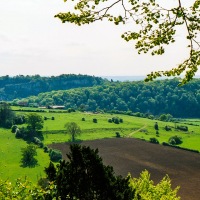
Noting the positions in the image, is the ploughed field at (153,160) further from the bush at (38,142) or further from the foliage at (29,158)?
the foliage at (29,158)

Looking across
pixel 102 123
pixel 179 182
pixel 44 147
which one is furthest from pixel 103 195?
pixel 102 123

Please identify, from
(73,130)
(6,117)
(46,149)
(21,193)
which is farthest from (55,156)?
(21,193)

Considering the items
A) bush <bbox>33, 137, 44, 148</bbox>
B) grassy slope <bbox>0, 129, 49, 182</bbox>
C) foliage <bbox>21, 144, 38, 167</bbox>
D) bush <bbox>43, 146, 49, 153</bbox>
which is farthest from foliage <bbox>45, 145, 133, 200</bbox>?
bush <bbox>33, 137, 44, 148</bbox>

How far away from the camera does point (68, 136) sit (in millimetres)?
150375

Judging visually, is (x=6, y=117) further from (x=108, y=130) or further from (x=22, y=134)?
(x=108, y=130)

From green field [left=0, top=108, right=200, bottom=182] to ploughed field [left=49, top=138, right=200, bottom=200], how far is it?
8805mm

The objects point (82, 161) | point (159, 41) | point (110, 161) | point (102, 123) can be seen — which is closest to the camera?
point (159, 41)

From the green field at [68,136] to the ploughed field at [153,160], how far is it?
28.9 feet

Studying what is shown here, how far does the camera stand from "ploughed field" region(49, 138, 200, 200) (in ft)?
298

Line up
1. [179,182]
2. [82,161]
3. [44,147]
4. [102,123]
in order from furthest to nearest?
[102,123] → [44,147] → [179,182] → [82,161]

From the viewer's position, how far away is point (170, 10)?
446 inches

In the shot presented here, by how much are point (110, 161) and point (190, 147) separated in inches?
1715

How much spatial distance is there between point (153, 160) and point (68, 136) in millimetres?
46673

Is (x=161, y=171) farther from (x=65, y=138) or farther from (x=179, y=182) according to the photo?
(x=65, y=138)
